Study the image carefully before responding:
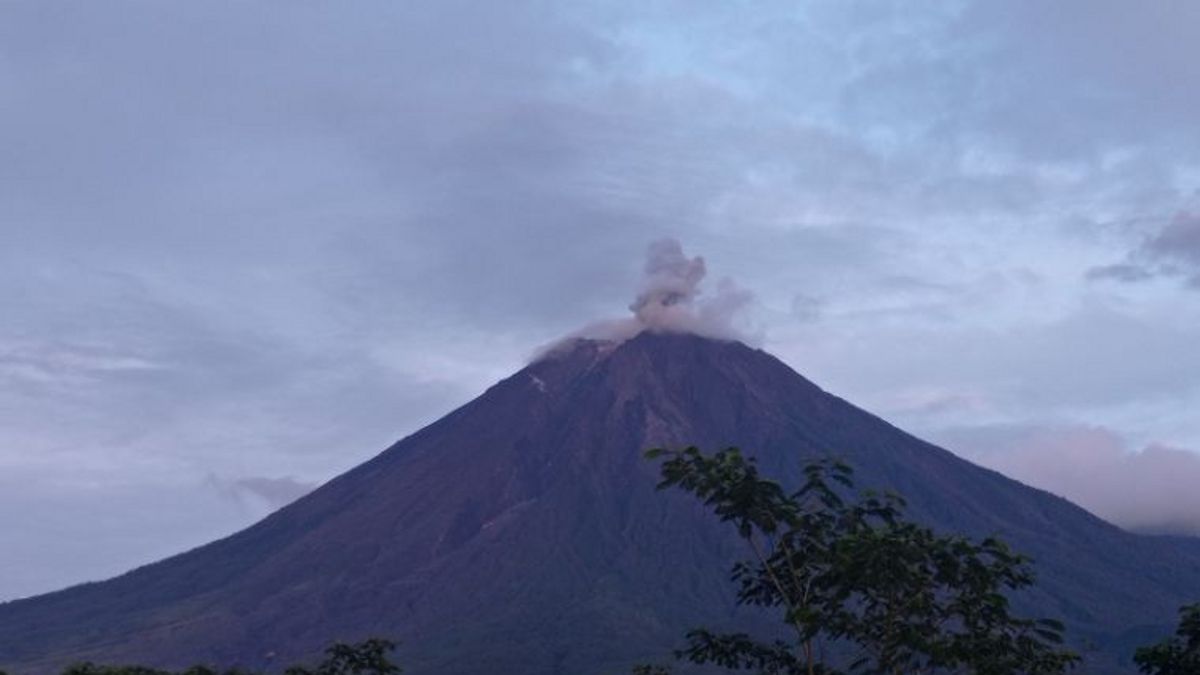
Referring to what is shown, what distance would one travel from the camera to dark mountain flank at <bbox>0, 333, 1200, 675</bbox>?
404 feet

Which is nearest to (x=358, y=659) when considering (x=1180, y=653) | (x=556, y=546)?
(x=1180, y=653)

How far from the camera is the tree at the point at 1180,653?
1800 cm

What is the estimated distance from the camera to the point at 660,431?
495 ft

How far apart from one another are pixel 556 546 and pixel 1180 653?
11887 centimetres

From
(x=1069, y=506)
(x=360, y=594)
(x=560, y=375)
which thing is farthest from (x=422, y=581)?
(x=1069, y=506)

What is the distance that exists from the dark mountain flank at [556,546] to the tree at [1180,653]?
9148cm

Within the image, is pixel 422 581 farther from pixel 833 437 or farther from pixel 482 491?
pixel 833 437

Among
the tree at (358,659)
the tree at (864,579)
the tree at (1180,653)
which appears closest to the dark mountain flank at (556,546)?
the tree at (358,659)

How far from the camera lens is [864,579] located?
16.8m

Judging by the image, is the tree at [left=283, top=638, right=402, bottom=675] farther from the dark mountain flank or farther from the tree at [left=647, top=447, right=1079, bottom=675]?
the dark mountain flank

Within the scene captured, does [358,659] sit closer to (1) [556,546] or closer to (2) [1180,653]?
(2) [1180,653]

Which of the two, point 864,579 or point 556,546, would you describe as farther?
point 556,546

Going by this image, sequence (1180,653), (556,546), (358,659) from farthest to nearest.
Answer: (556,546) → (358,659) → (1180,653)

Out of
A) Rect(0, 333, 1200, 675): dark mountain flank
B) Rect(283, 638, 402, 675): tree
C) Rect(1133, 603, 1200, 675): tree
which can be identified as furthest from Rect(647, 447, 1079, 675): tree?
Rect(0, 333, 1200, 675): dark mountain flank
